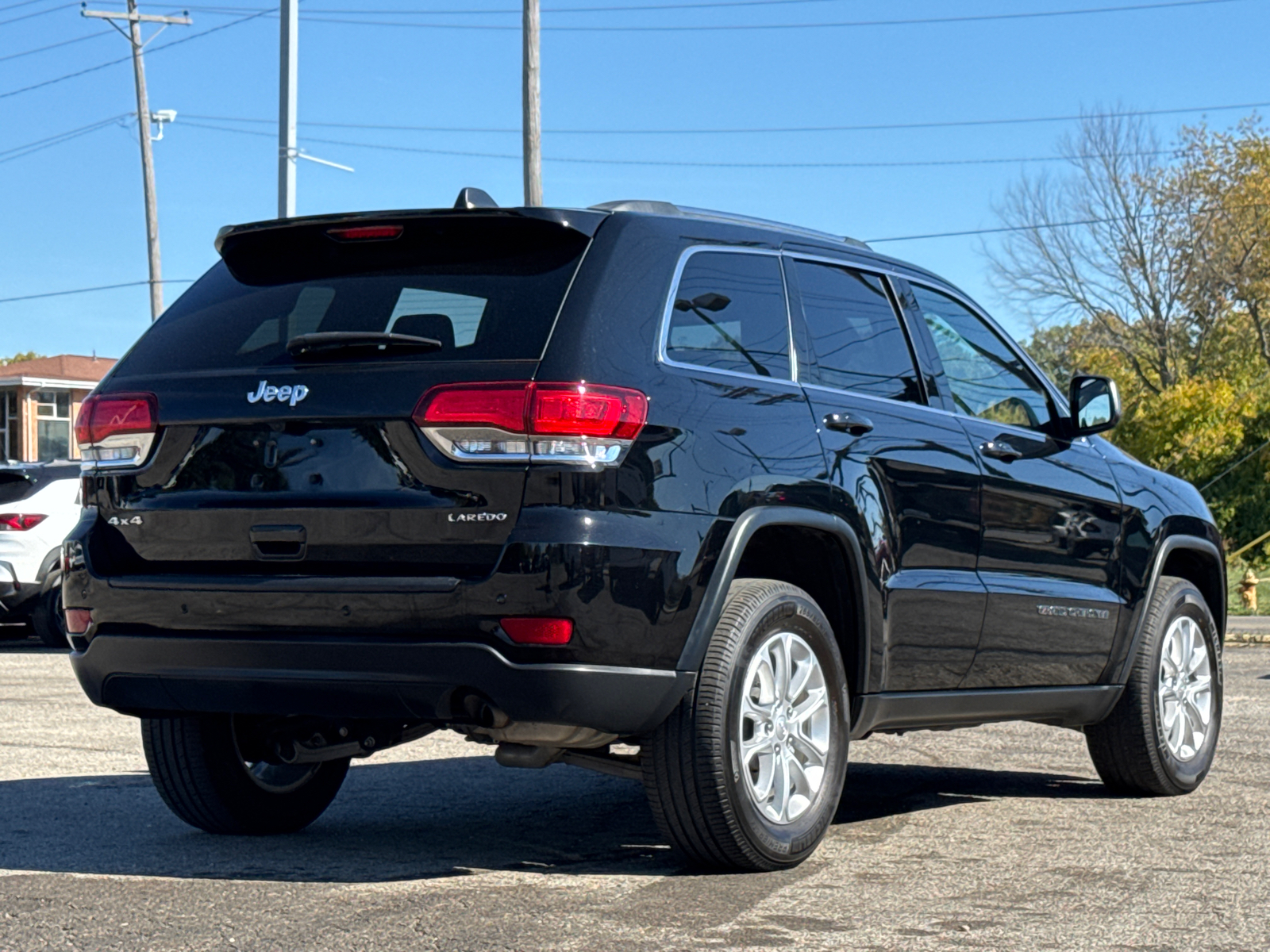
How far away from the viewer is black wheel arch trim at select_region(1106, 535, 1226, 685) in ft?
22.3

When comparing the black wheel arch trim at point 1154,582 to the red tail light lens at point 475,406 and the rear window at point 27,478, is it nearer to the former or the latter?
the red tail light lens at point 475,406

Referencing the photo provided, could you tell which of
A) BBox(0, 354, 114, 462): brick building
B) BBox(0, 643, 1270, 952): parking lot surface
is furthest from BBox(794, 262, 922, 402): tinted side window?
BBox(0, 354, 114, 462): brick building

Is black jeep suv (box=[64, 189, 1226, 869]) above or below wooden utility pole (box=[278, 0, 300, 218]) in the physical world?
below

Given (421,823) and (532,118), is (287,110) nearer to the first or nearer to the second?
(532,118)

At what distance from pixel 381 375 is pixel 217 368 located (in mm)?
616

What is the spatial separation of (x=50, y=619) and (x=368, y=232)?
36.9 ft

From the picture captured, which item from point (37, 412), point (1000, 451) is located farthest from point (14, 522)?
point (37, 412)

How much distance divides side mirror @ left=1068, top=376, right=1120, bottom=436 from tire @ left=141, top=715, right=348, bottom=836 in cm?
319

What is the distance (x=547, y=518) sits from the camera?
14.7 ft

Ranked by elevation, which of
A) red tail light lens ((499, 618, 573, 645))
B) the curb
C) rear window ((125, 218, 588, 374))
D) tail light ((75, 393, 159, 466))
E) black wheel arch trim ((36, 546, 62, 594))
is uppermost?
rear window ((125, 218, 588, 374))

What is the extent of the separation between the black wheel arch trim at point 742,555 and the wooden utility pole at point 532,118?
15.5 meters

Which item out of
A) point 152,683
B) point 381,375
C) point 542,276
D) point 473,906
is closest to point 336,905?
point 473,906

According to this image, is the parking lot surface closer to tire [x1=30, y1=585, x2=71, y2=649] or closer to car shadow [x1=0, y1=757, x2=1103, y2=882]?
car shadow [x1=0, y1=757, x2=1103, y2=882]

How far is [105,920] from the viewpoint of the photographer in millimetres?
4398
